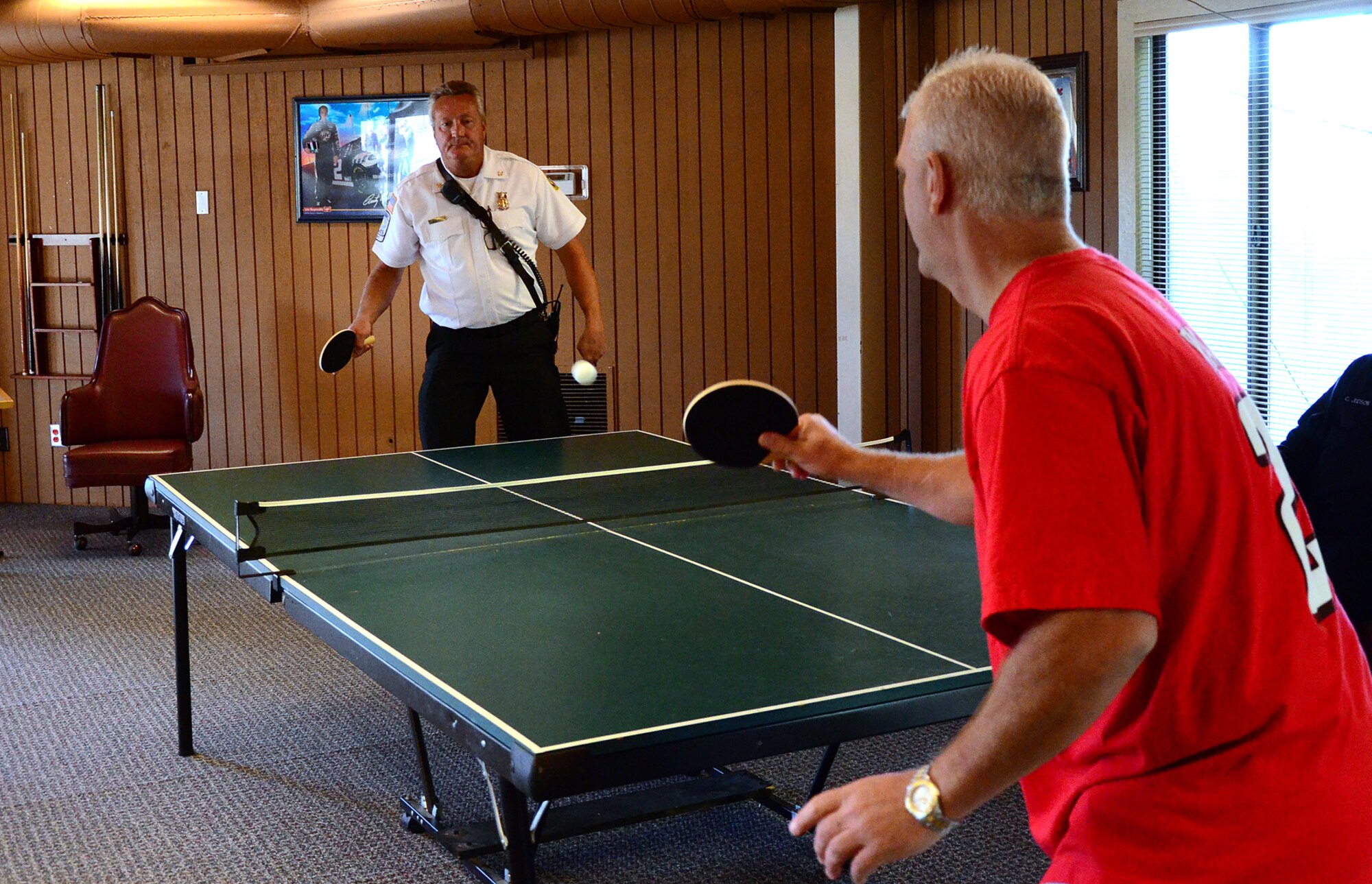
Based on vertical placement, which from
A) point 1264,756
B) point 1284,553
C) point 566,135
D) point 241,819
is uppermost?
point 566,135

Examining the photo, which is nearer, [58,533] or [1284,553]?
[1284,553]

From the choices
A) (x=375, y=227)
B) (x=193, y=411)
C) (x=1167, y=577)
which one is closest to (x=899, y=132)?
(x=375, y=227)

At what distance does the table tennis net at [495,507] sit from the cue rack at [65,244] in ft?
15.1

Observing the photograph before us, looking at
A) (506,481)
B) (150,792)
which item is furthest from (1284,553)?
(150,792)

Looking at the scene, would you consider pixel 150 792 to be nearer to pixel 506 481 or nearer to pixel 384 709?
pixel 384 709

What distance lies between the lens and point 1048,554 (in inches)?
42.8

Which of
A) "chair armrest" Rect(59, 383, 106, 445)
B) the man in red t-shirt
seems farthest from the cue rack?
the man in red t-shirt

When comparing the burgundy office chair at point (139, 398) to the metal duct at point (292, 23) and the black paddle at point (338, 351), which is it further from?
the black paddle at point (338, 351)

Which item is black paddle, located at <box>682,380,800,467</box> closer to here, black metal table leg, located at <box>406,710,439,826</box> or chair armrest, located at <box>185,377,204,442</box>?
black metal table leg, located at <box>406,710,439,826</box>

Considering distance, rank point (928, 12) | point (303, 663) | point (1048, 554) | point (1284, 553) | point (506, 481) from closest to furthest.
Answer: point (1048, 554), point (1284, 553), point (506, 481), point (303, 663), point (928, 12)

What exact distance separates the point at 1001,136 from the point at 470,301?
12.4 ft

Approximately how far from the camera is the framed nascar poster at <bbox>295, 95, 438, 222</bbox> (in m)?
6.83

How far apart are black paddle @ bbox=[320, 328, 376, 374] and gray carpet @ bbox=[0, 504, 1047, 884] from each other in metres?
1.00

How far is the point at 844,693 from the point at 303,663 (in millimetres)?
3093
